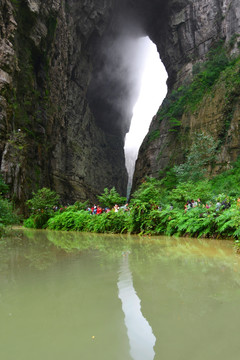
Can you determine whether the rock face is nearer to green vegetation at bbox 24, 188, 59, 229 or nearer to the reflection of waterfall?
green vegetation at bbox 24, 188, 59, 229

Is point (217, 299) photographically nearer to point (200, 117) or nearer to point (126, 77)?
point (200, 117)

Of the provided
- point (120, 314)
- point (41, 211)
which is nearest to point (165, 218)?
point (120, 314)

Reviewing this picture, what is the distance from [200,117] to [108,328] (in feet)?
96.1

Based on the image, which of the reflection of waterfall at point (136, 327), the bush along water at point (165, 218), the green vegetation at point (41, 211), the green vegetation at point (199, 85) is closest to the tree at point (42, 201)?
the green vegetation at point (41, 211)

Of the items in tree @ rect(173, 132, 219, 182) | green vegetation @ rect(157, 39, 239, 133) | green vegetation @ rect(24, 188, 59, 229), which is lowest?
green vegetation @ rect(24, 188, 59, 229)

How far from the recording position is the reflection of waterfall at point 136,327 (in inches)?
50.9

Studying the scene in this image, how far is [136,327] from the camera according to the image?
159 cm

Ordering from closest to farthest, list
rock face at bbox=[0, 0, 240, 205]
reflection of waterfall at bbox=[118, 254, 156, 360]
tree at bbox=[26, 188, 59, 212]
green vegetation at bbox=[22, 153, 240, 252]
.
Answer: reflection of waterfall at bbox=[118, 254, 156, 360]
green vegetation at bbox=[22, 153, 240, 252]
tree at bbox=[26, 188, 59, 212]
rock face at bbox=[0, 0, 240, 205]

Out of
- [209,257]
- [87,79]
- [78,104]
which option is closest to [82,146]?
[78,104]

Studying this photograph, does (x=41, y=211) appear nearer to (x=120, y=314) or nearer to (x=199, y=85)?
(x=120, y=314)

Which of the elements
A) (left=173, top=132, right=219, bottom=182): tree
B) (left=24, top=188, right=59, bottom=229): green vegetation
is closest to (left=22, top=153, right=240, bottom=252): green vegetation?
(left=24, top=188, right=59, bottom=229): green vegetation

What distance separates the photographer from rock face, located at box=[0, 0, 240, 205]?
20.9 m

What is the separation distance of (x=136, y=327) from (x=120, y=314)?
217 mm

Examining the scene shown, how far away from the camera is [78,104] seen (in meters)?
39.8
